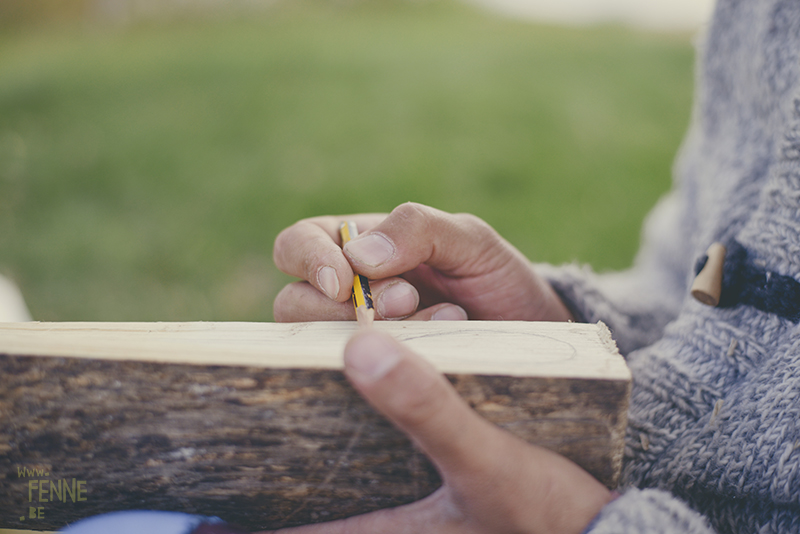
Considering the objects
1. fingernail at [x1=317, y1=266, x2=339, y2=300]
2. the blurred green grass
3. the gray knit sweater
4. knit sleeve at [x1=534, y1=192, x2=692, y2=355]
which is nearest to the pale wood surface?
fingernail at [x1=317, y1=266, x2=339, y2=300]

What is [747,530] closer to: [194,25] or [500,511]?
[500,511]

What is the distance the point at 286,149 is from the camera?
3.88 meters

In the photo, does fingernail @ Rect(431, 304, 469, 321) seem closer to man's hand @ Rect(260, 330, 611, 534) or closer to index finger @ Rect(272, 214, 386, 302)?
index finger @ Rect(272, 214, 386, 302)

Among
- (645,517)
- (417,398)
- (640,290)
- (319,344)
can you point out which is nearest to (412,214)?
(319,344)

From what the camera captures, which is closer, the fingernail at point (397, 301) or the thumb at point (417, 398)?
the thumb at point (417, 398)

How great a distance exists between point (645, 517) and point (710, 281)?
458 millimetres

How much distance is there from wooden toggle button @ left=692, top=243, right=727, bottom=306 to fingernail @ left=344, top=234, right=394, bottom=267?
0.56m

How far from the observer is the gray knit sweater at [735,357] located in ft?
2.50

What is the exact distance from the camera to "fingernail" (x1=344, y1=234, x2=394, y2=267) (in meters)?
0.96

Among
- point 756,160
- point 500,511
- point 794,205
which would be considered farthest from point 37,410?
point 756,160

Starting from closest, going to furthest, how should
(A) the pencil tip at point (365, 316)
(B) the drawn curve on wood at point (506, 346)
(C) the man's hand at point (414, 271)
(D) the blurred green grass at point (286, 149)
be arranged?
(B) the drawn curve on wood at point (506, 346)
(A) the pencil tip at point (365, 316)
(C) the man's hand at point (414, 271)
(D) the blurred green grass at point (286, 149)

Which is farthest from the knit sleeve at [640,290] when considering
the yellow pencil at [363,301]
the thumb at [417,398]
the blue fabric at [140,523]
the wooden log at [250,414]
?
the blue fabric at [140,523]

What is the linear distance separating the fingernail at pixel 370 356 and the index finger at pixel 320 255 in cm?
35

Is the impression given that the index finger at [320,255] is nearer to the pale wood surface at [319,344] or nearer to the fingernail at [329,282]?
the fingernail at [329,282]
